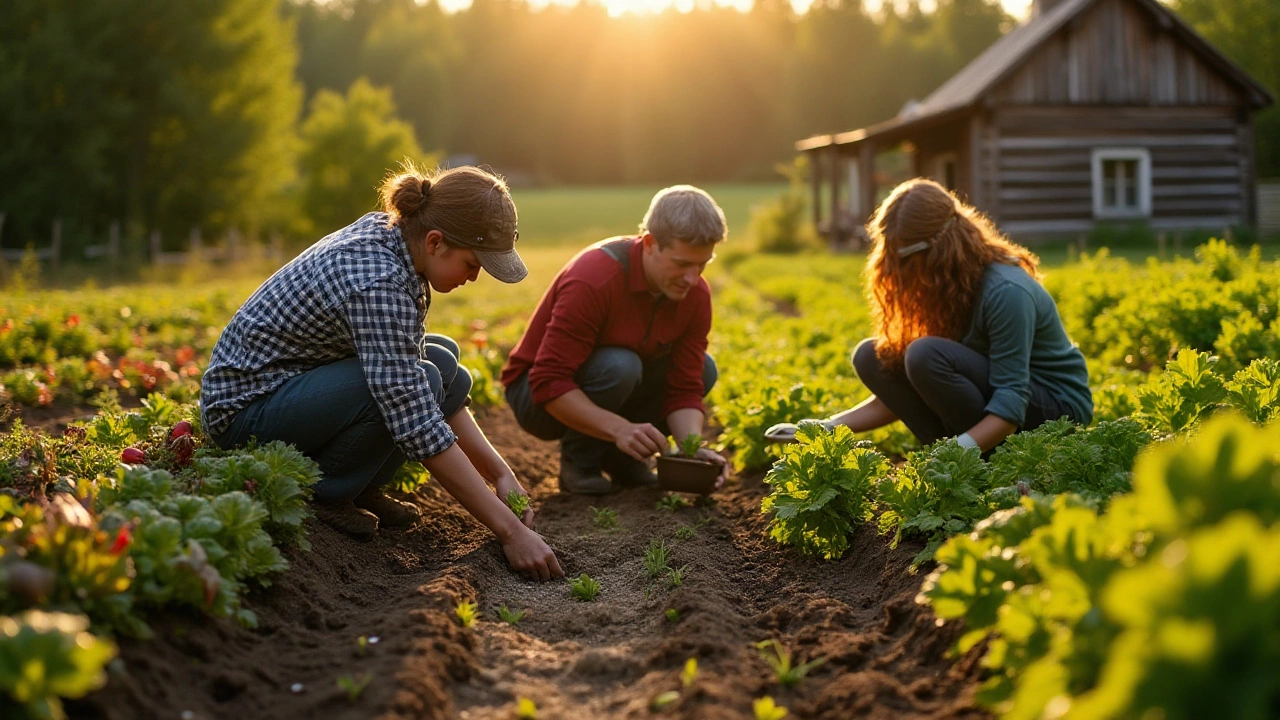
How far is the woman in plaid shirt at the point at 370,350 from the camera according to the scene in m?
3.52

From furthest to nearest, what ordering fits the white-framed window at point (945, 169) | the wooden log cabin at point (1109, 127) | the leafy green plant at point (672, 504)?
the white-framed window at point (945, 169)
the wooden log cabin at point (1109, 127)
the leafy green plant at point (672, 504)

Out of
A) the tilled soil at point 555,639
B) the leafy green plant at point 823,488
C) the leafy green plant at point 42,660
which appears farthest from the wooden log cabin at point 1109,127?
the leafy green plant at point 42,660

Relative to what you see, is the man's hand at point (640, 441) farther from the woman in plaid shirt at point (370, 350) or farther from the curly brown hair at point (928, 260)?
the curly brown hair at point (928, 260)

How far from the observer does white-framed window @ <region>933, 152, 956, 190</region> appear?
920 inches

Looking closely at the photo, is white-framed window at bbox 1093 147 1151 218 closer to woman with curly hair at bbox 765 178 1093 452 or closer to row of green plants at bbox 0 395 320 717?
woman with curly hair at bbox 765 178 1093 452

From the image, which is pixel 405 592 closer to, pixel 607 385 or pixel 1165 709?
Result: pixel 607 385

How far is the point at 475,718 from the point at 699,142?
8068 cm

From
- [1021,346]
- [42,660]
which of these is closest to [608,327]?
[1021,346]

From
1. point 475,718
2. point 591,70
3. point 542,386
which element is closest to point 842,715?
point 475,718

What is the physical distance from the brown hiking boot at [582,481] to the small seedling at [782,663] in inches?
87.1

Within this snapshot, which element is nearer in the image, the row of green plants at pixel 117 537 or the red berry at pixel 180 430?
the row of green plants at pixel 117 537

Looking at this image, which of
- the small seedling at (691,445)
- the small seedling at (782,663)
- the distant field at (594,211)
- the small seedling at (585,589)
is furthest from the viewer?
the distant field at (594,211)

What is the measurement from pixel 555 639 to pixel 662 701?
0.80 meters

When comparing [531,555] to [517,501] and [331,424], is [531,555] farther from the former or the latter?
[331,424]
